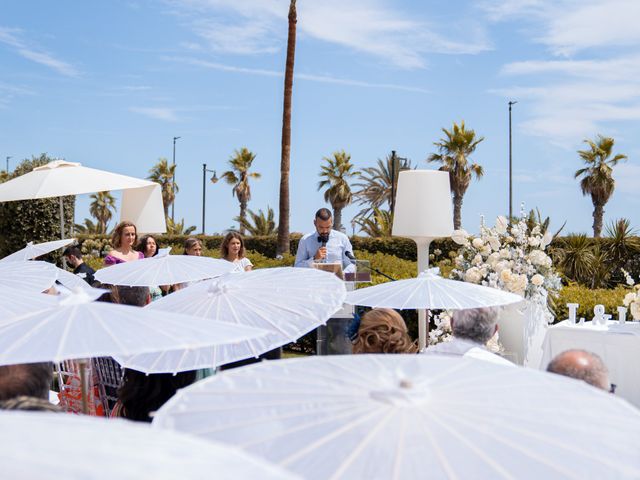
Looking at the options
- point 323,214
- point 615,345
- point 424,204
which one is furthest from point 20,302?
point 424,204

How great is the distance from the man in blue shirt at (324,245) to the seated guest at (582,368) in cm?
579

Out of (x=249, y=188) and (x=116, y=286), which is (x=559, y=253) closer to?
(x=116, y=286)

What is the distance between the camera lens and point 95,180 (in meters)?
11.1

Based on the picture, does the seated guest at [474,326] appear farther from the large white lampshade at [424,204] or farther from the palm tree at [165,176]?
the palm tree at [165,176]

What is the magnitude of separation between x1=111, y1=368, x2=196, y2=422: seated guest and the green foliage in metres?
16.2

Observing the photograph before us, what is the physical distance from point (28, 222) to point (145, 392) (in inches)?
655

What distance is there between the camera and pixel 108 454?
50.8 inches

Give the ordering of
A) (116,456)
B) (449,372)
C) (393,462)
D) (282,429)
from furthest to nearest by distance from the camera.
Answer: (449,372), (282,429), (393,462), (116,456)

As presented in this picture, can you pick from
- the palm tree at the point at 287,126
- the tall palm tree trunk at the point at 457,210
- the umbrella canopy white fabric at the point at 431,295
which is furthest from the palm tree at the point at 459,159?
the umbrella canopy white fabric at the point at 431,295

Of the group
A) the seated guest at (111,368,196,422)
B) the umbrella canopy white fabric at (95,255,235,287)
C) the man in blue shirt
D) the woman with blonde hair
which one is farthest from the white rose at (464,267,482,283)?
the seated guest at (111,368,196,422)

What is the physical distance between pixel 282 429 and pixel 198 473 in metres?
0.61

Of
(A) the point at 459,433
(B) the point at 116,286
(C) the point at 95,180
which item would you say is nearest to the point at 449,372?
(A) the point at 459,433

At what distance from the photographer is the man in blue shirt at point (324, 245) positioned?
9.02m

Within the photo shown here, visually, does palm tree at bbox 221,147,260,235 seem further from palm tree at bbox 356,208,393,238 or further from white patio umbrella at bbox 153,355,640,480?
white patio umbrella at bbox 153,355,640,480
